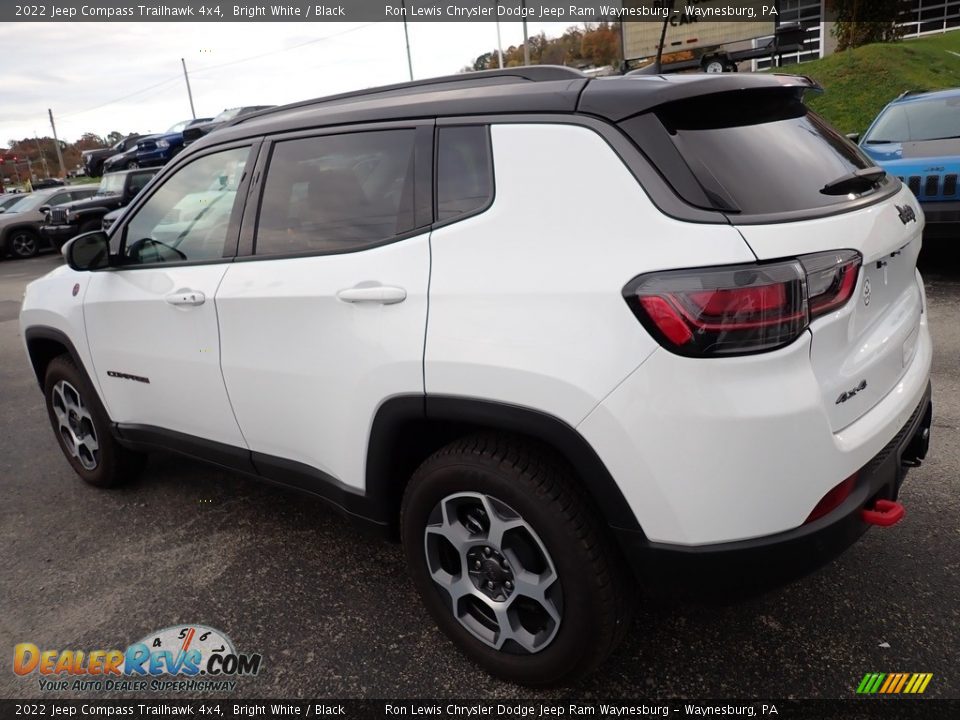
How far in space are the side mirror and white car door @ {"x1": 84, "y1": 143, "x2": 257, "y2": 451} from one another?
0.06 m

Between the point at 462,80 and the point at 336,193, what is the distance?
578 millimetres

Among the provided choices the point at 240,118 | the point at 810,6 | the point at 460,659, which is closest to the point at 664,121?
the point at 460,659

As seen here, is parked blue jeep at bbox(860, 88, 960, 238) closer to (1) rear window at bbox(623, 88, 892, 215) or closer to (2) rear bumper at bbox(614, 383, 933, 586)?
(1) rear window at bbox(623, 88, 892, 215)

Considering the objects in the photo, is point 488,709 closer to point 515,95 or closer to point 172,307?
point 515,95

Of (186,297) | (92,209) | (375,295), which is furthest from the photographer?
(92,209)

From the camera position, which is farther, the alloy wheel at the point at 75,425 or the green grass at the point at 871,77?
the green grass at the point at 871,77

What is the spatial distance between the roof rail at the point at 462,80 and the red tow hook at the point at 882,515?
1.48 m

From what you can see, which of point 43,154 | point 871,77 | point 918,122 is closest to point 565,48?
point 871,77

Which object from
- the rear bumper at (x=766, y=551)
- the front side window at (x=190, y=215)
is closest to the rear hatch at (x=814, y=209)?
the rear bumper at (x=766, y=551)

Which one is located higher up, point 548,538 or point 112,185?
point 112,185

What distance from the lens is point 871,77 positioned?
723 inches

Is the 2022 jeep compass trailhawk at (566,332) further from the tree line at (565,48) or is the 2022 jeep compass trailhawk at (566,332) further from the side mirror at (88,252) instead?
the tree line at (565,48)

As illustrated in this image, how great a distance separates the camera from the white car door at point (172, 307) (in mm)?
2971

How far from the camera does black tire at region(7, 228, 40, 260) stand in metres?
18.9
